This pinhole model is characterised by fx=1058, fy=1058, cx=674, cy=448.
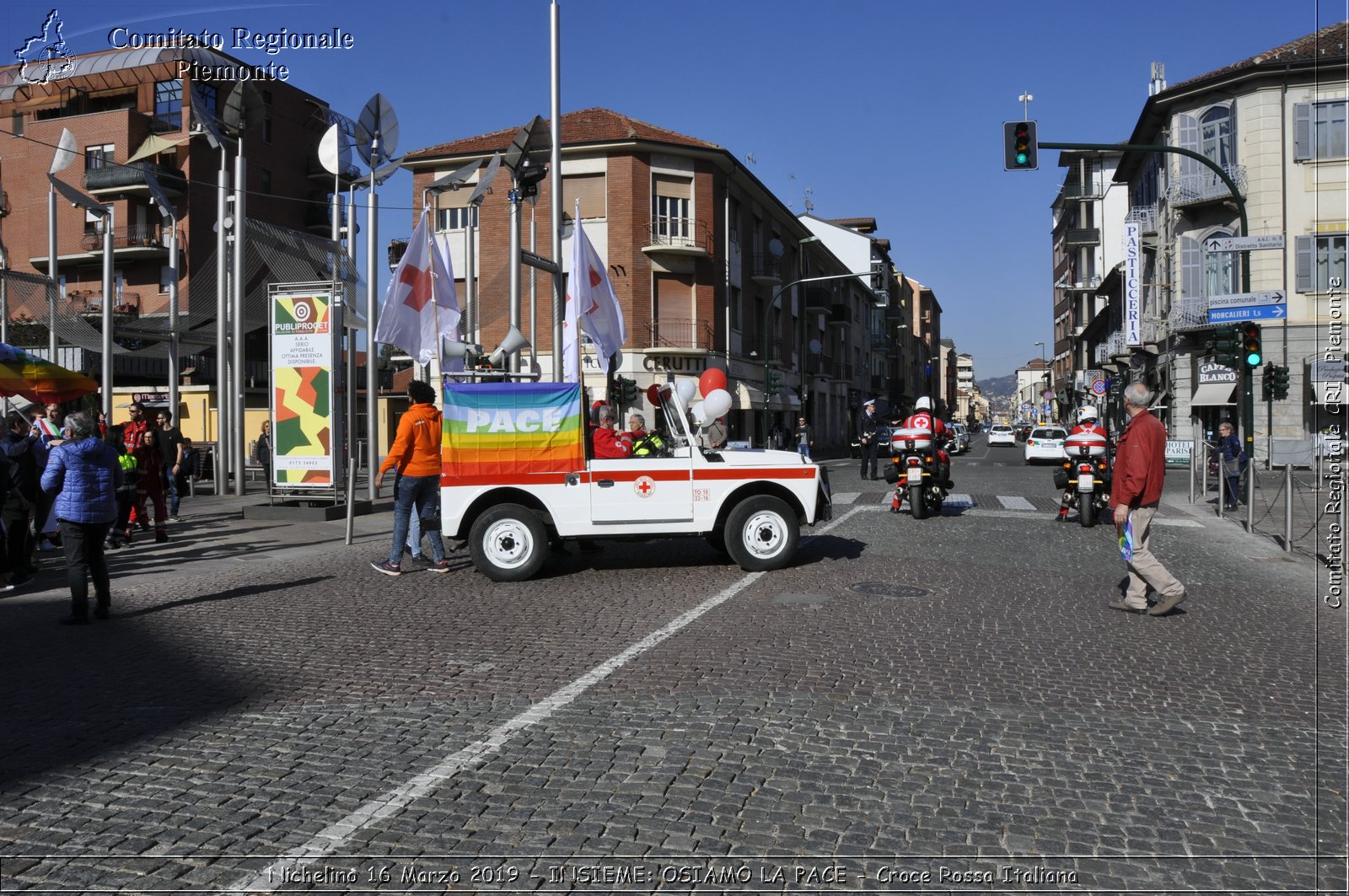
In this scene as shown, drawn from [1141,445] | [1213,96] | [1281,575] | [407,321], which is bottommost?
[1281,575]

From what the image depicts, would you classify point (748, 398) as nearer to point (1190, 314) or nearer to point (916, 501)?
point (1190, 314)

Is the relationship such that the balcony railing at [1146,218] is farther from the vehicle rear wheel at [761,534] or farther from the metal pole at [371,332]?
the vehicle rear wheel at [761,534]

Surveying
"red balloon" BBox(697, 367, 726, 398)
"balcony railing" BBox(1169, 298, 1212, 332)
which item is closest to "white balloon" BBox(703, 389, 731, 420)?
"red balloon" BBox(697, 367, 726, 398)

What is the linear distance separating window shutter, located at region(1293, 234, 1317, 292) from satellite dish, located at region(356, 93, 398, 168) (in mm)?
28040

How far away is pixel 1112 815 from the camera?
392cm

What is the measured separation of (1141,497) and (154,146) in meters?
38.3

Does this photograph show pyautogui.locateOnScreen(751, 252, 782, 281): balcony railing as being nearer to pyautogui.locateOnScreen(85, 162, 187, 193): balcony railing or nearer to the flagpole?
pyautogui.locateOnScreen(85, 162, 187, 193): balcony railing

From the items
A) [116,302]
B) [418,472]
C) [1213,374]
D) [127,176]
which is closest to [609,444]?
[418,472]

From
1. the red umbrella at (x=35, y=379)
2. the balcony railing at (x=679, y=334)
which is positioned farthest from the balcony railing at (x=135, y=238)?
the red umbrella at (x=35, y=379)

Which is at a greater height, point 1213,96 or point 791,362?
point 1213,96

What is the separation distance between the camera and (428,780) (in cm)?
429

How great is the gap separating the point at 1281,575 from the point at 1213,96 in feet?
102

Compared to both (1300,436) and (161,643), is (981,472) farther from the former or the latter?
(161,643)

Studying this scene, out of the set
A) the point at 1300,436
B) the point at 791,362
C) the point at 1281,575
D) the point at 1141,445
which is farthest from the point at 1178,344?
the point at 1141,445
